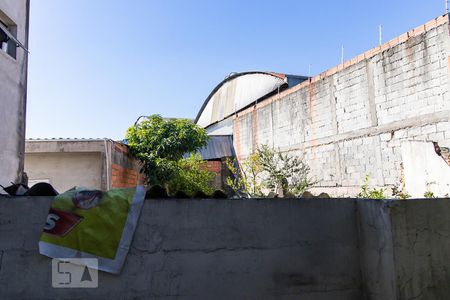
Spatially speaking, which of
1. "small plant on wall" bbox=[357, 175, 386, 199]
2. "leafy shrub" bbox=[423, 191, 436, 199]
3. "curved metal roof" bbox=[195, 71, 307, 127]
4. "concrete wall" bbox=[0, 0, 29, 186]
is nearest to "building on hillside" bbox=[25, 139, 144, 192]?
"concrete wall" bbox=[0, 0, 29, 186]

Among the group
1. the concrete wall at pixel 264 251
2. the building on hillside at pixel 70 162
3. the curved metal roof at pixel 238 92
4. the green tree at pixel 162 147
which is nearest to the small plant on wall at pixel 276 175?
the green tree at pixel 162 147

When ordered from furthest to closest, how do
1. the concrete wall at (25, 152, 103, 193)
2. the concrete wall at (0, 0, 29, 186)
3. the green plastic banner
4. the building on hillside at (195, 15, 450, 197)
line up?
the concrete wall at (25, 152, 103, 193) < the building on hillside at (195, 15, 450, 197) < the concrete wall at (0, 0, 29, 186) < the green plastic banner

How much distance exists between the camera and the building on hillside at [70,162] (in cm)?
916

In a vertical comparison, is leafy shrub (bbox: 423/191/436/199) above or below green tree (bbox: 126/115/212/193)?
below

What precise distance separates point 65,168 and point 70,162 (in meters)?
0.22

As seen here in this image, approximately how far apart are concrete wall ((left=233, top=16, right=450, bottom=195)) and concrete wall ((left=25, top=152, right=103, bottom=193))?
6.15 m

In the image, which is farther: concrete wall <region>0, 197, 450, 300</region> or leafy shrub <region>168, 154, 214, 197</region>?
leafy shrub <region>168, 154, 214, 197</region>

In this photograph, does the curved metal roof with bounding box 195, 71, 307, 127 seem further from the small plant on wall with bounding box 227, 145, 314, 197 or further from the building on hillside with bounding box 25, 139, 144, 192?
the building on hillside with bounding box 25, 139, 144, 192

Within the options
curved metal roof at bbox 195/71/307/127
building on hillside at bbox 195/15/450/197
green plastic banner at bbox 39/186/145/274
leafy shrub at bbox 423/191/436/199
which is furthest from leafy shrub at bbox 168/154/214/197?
green plastic banner at bbox 39/186/145/274

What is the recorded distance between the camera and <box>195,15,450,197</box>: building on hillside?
651 cm

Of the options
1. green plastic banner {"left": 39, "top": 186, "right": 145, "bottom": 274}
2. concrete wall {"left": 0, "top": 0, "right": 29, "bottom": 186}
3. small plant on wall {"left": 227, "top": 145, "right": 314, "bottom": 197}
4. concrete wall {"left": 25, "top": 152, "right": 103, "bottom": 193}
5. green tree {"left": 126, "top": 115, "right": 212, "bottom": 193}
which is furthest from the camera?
green tree {"left": 126, "top": 115, "right": 212, "bottom": 193}

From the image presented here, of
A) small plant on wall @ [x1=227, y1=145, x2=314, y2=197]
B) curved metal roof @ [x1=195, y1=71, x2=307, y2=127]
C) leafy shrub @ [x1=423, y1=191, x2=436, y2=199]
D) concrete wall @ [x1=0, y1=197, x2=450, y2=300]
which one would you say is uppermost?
curved metal roof @ [x1=195, y1=71, x2=307, y2=127]

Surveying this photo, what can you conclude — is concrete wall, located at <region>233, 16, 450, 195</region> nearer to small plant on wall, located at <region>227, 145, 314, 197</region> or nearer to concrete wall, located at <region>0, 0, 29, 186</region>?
small plant on wall, located at <region>227, 145, 314, 197</region>

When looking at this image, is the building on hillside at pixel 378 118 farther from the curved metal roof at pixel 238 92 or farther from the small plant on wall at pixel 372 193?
the curved metal roof at pixel 238 92
